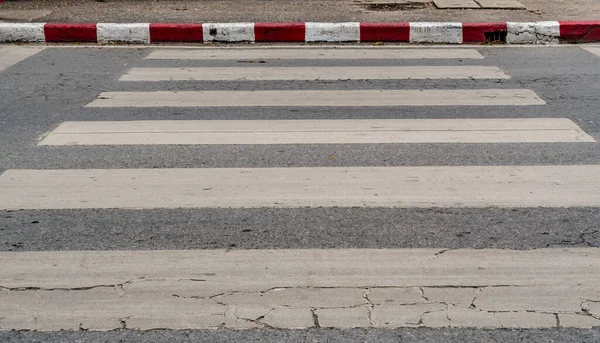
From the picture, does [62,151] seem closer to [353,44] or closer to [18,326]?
[18,326]

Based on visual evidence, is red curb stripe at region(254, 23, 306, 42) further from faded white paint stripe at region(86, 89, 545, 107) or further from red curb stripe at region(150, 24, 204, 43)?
faded white paint stripe at region(86, 89, 545, 107)

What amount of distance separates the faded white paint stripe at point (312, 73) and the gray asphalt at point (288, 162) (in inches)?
8.2

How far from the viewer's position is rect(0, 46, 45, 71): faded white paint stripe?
8.71 m

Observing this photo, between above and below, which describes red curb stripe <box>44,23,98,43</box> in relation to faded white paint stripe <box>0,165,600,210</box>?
above

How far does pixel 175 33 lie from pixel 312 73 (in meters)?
2.50

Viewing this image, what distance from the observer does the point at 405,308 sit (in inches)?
139

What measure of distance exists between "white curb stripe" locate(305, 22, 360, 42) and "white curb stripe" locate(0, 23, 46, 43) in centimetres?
307

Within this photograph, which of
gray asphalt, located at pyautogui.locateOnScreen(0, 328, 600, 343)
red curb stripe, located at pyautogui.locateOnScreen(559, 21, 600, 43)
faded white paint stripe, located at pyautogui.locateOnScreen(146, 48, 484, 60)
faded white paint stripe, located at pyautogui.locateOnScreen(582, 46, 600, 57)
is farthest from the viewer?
red curb stripe, located at pyautogui.locateOnScreen(559, 21, 600, 43)

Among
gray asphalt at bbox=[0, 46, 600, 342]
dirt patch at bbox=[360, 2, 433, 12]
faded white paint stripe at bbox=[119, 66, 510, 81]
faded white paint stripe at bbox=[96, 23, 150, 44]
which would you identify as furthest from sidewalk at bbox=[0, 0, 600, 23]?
faded white paint stripe at bbox=[119, 66, 510, 81]

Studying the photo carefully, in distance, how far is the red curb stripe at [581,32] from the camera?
383 inches

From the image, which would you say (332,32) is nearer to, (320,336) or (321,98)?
(321,98)

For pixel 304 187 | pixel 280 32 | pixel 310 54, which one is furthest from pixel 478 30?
pixel 304 187

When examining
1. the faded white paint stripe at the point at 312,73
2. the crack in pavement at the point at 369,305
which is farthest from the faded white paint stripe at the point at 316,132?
the crack in pavement at the point at 369,305

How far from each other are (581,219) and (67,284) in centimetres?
258
